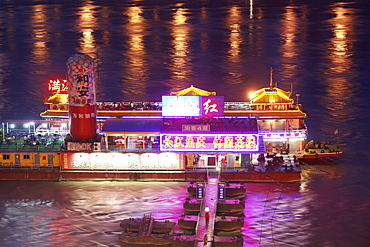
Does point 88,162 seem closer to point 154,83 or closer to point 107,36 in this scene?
point 154,83

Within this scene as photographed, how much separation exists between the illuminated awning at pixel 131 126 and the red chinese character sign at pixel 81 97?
4.37 feet

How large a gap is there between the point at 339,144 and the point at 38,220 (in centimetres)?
2539

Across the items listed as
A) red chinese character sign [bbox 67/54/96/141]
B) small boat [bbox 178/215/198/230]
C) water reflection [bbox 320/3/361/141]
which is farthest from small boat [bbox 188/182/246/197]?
water reflection [bbox 320/3/361/141]

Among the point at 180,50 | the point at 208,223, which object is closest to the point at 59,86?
the point at 208,223

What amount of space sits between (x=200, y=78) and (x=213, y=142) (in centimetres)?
3610

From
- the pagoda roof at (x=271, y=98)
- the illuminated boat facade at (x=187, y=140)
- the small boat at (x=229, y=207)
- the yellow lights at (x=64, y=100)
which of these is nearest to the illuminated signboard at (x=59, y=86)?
the yellow lights at (x=64, y=100)

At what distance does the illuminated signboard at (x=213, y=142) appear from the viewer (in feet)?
160

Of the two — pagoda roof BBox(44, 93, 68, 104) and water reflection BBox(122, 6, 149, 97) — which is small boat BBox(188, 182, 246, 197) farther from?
water reflection BBox(122, 6, 149, 97)

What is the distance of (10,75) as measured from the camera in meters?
88.6

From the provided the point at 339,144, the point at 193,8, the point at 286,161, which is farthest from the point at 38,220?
the point at 193,8

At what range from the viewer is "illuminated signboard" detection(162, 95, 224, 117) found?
50031mm

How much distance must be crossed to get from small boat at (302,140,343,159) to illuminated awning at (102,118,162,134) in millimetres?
10747

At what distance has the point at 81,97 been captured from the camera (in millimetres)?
48562

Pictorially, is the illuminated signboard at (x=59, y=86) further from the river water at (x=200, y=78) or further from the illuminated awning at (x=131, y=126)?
the river water at (x=200, y=78)
